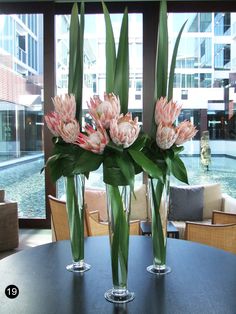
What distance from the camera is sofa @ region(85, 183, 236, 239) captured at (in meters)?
4.05

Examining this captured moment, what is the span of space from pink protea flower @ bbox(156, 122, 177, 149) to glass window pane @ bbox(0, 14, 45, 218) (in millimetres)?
4040

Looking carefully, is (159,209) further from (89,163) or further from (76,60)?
(76,60)

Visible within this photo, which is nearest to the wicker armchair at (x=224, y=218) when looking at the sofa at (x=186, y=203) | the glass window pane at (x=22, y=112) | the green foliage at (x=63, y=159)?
the sofa at (x=186, y=203)

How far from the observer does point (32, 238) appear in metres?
4.45

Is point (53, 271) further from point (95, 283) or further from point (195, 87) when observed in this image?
point (195, 87)

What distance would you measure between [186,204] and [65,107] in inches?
128

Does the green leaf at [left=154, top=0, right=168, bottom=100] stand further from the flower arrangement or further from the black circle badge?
the black circle badge

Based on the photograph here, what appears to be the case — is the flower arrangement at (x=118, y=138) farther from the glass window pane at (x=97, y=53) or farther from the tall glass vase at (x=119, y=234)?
the glass window pane at (x=97, y=53)

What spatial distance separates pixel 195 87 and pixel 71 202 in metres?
3.99

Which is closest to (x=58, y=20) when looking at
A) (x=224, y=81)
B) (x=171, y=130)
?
(x=224, y=81)

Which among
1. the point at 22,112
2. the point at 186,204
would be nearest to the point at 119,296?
the point at 186,204

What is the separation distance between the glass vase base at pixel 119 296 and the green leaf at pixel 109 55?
70cm

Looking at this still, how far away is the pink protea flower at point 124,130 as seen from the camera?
1.01m

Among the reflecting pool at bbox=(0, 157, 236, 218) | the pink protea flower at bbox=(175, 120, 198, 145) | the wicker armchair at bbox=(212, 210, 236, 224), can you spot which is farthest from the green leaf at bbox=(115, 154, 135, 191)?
the reflecting pool at bbox=(0, 157, 236, 218)
